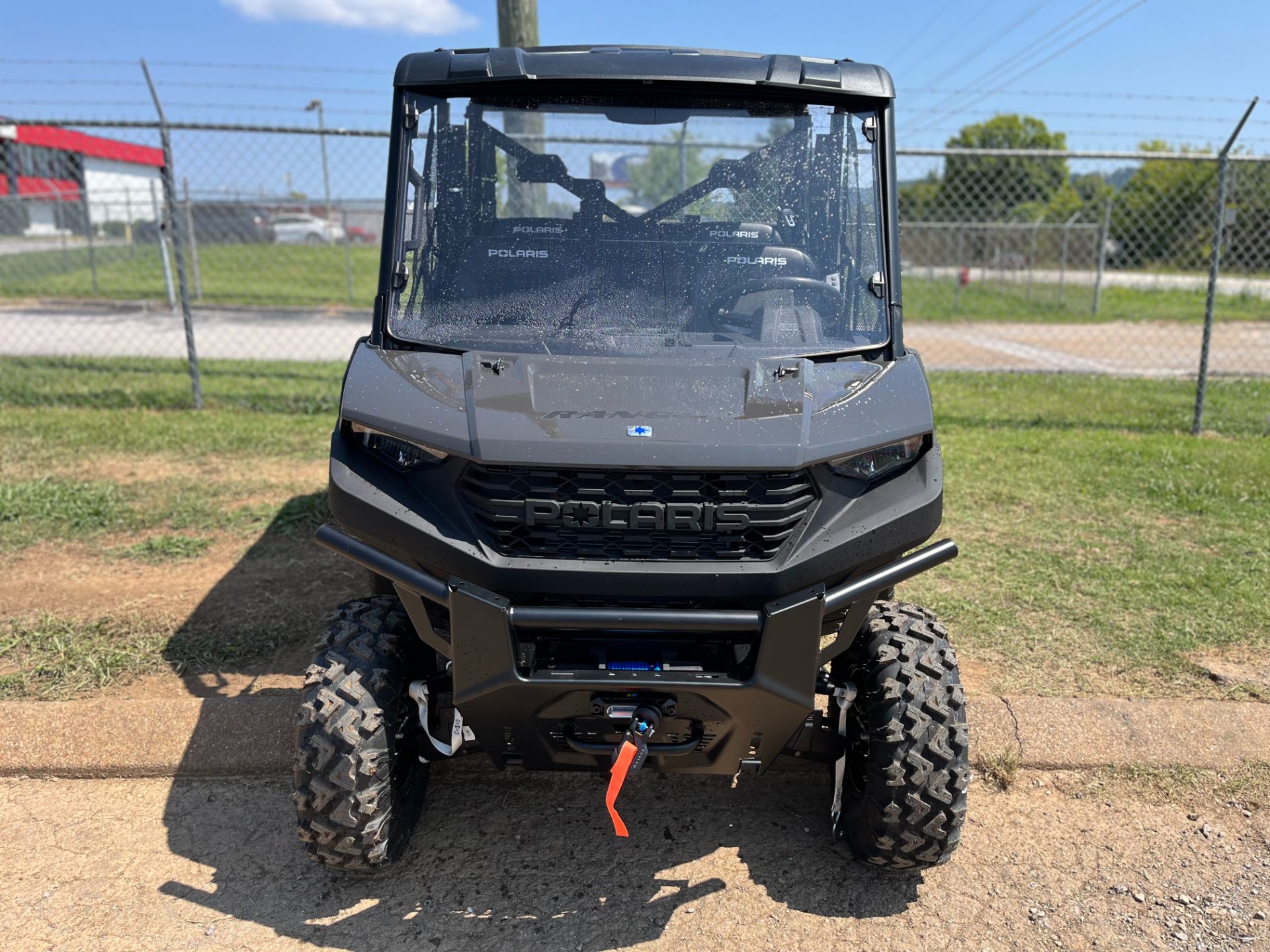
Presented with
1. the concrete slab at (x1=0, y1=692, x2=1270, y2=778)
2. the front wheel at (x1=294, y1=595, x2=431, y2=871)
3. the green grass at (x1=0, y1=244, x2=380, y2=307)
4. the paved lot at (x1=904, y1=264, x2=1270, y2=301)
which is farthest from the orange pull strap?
the paved lot at (x1=904, y1=264, x2=1270, y2=301)

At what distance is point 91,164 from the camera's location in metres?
37.3

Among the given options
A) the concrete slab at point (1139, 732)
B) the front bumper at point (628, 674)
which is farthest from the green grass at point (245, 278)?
the front bumper at point (628, 674)

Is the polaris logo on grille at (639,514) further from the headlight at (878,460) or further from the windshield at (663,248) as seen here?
the windshield at (663,248)

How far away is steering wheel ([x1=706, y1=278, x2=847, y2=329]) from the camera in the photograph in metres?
3.27

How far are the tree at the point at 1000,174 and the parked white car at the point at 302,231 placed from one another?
449 inches

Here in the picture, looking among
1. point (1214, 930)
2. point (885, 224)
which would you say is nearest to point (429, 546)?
point (885, 224)

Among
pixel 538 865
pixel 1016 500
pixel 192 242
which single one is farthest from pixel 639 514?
pixel 192 242

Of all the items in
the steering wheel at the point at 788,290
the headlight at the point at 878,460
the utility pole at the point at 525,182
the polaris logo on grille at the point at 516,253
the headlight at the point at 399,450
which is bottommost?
the headlight at the point at 878,460

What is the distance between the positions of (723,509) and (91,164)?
4171 centimetres

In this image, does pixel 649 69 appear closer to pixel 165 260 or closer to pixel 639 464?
pixel 639 464

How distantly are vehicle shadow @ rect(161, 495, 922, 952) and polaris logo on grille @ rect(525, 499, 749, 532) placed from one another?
1.19 metres

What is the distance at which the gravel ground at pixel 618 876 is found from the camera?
9.37ft

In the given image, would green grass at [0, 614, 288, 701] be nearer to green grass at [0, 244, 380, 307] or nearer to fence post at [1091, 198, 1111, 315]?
green grass at [0, 244, 380, 307]

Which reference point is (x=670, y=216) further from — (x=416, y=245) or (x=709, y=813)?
(x=709, y=813)
